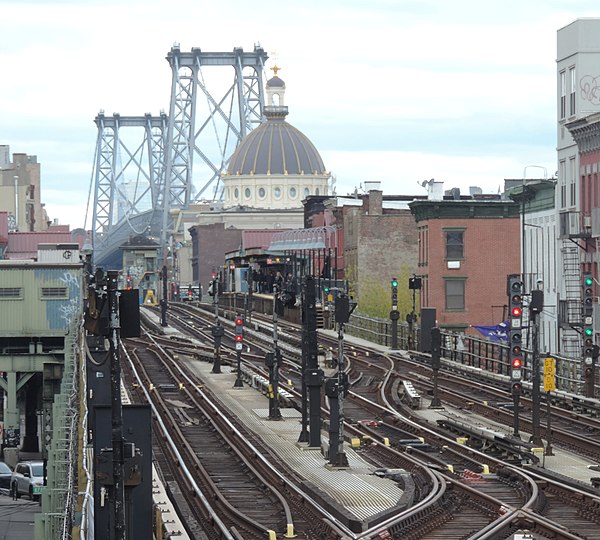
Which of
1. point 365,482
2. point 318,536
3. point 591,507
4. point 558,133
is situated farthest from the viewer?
point 558,133

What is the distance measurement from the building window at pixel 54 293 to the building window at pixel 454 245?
19.6m

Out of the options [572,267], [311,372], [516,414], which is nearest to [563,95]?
[572,267]

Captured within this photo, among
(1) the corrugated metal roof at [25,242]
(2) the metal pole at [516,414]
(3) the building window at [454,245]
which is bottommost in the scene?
(2) the metal pole at [516,414]

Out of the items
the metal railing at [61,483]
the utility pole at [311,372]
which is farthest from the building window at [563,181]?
the metal railing at [61,483]

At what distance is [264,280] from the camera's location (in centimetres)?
14662

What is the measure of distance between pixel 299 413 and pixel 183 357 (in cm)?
2862

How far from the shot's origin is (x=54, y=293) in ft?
252

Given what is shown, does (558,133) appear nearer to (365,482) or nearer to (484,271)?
(484,271)

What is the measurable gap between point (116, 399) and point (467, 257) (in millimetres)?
66511

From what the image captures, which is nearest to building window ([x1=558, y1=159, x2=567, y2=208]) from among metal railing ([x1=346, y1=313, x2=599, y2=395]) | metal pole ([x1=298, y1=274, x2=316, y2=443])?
metal railing ([x1=346, y1=313, x2=599, y2=395])

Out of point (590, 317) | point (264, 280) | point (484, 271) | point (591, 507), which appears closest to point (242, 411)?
point (590, 317)

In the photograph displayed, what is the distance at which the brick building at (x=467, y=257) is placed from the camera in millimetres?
84500

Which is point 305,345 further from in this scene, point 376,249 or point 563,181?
point 376,249

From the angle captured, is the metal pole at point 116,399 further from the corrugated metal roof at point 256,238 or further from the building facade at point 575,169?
the corrugated metal roof at point 256,238
